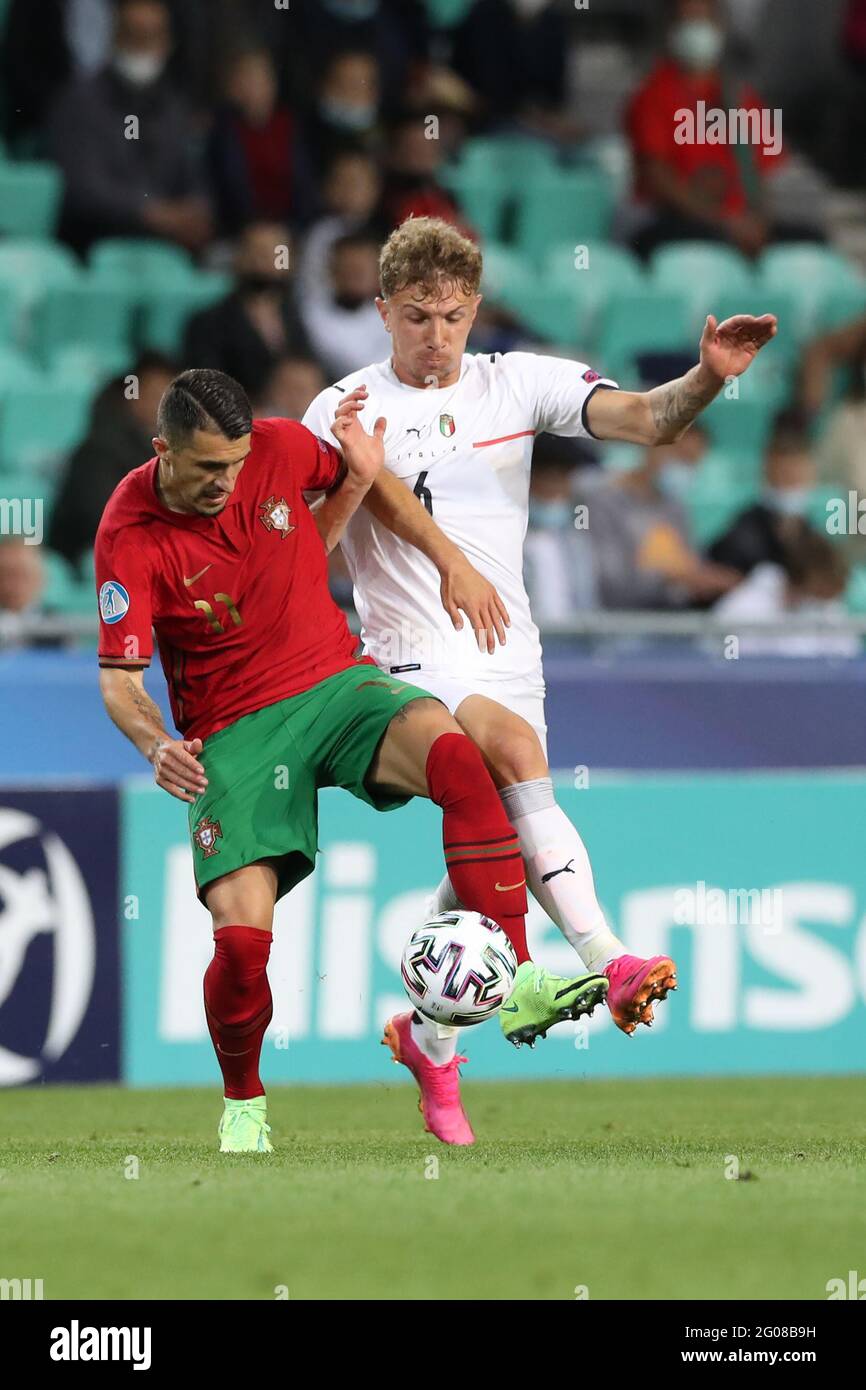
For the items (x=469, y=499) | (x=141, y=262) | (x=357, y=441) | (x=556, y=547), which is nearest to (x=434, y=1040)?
(x=469, y=499)

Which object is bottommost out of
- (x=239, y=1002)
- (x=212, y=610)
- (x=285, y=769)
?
(x=239, y=1002)

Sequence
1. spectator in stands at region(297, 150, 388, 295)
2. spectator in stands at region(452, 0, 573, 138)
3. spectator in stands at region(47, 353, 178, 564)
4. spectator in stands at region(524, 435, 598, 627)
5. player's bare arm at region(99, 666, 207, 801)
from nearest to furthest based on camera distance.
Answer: player's bare arm at region(99, 666, 207, 801) < spectator in stands at region(524, 435, 598, 627) < spectator in stands at region(47, 353, 178, 564) < spectator in stands at region(297, 150, 388, 295) < spectator in stands at region(452, 0, 573, 138)

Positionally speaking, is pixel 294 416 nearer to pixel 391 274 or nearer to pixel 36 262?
pixel 36 262

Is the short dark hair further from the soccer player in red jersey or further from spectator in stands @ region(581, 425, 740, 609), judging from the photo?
spectator in stands @ region(581, 425, 740, 609)

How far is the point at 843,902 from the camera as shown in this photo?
29.1 ft

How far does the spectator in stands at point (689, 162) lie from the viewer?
13672 mm

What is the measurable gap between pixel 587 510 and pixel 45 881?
3.50 meters

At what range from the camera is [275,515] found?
6.32 metres

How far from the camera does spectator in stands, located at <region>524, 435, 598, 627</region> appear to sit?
1025 cm

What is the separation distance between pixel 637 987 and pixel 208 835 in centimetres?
126

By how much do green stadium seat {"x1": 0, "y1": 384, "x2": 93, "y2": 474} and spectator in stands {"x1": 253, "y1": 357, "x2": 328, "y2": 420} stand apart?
38.4 inches

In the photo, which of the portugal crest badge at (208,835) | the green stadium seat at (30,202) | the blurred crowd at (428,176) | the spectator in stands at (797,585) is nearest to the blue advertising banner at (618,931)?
the blurred crowd at (428,176)

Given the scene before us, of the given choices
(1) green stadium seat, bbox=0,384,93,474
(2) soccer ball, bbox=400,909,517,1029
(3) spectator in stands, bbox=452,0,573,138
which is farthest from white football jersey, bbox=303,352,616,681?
(3) spectator in stands, bbox=452,0,573,138

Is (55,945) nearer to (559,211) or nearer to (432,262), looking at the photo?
(432,262)
